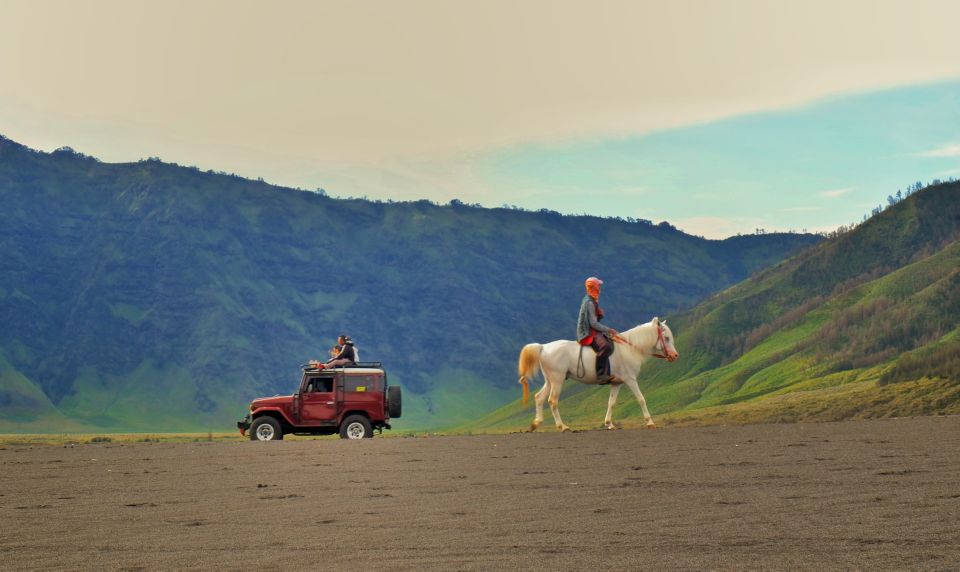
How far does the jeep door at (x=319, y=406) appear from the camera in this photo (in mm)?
42000

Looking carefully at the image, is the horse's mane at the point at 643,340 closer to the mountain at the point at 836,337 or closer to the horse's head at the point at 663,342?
the horse's head at the point at 663,342

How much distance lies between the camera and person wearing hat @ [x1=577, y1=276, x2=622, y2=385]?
37.2 m

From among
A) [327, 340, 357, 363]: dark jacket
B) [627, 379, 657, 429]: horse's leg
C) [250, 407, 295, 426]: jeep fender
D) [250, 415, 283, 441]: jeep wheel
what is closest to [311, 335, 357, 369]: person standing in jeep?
[327, 340, 357, 363]: dark jacket

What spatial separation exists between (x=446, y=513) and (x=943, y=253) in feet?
Result: 435

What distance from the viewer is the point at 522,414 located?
620 feet

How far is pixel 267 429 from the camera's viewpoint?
139ft

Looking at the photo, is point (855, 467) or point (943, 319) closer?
point (855, 467)

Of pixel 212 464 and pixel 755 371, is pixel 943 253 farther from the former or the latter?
pixel 212 464

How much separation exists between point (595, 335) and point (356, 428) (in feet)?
33.3

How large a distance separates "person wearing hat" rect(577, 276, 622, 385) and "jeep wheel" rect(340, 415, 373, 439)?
362 inches

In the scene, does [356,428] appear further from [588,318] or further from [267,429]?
[588,318]

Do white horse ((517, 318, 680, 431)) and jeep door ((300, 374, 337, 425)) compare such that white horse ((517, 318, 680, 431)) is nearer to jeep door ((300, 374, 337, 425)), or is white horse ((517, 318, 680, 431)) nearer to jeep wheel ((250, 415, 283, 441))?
jeep door ((300, 374, 337, 425))

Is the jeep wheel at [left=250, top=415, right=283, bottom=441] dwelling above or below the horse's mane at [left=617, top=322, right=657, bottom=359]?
below

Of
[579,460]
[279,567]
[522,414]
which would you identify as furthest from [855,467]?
[522,414]
